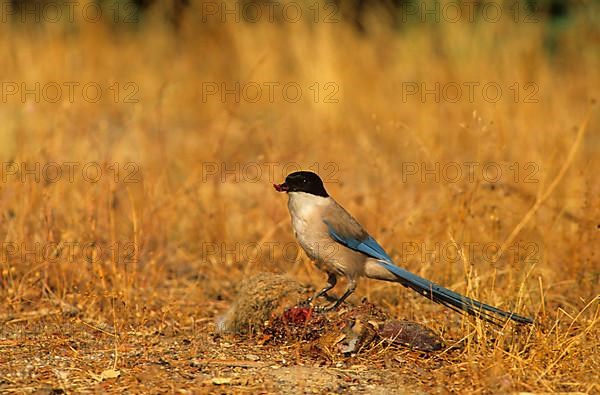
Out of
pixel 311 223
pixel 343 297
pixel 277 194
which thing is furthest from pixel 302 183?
pixel 277 194

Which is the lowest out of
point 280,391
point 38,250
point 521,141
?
point 280,391

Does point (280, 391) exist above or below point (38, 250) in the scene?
below

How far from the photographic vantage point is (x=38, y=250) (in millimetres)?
4887

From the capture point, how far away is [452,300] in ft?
13.1

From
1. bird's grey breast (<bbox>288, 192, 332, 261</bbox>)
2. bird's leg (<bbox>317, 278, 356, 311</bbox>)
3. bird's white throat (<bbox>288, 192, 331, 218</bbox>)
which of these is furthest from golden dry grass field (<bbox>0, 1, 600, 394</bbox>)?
bird's white throat (<bbox>288, 192, 331, 218</bbox>)

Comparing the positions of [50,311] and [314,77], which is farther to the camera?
[314,77]

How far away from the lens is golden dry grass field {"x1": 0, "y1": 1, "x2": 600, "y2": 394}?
12.3 feet

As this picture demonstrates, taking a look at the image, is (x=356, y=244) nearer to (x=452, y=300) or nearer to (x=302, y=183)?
(x=302, y=183)

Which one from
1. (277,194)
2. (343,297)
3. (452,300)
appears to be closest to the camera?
(452,300)

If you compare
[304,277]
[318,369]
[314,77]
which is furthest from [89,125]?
[318,369]

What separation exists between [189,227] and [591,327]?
9.20 ft

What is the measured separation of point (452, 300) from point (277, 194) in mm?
1996

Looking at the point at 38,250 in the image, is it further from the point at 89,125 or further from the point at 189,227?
the point at 89,125

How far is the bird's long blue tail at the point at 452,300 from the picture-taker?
3.82 m
